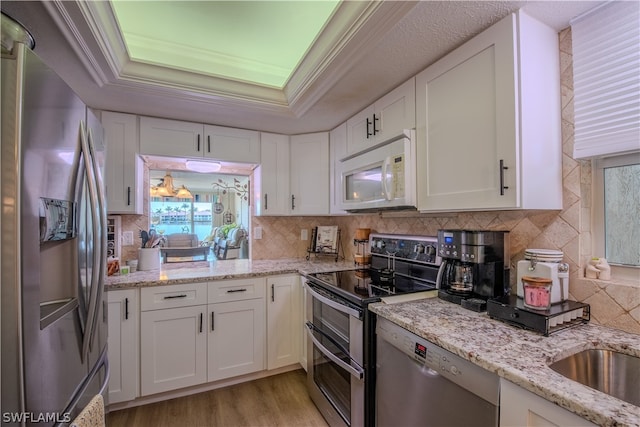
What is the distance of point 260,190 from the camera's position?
272cm

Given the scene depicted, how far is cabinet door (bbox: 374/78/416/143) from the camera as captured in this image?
1.68 m

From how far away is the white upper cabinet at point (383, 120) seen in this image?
170 centimetres

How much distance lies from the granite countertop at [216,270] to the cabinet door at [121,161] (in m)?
0.55

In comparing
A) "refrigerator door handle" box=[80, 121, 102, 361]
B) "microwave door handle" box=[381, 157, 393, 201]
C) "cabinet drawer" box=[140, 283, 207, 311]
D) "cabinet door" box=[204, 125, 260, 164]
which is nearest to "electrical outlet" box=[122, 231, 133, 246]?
"cabinet drawer" box=[140, 283, 207, 311]

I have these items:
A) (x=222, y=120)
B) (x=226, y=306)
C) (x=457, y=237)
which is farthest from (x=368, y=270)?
(x=222, y=120)

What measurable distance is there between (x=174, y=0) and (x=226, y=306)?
1992mm

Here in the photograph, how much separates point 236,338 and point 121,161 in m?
1.62

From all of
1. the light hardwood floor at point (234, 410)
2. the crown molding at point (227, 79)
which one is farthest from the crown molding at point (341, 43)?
the light hardwood floor at point (234, 410)

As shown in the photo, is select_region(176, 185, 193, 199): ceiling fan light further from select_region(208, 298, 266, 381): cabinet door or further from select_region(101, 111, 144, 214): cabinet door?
select_region(208, 298, 266, 381): cabinet door

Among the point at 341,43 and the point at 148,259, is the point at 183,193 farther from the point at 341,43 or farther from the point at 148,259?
the point at 341,43

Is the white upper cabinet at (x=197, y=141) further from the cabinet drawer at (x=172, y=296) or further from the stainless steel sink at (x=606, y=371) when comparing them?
the stainless steel sink at (x=606, y=371)

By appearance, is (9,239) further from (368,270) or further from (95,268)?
(368,270)

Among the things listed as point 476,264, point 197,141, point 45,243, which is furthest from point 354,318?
point 197,141

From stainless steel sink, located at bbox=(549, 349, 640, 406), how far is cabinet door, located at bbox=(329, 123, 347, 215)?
1.70 metres
